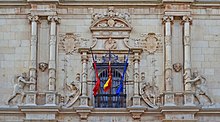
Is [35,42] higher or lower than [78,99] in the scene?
higher

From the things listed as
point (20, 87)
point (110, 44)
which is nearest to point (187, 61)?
point (110, 44)

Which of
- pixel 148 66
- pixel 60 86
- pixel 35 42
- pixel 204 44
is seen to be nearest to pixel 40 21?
pixel 35 42

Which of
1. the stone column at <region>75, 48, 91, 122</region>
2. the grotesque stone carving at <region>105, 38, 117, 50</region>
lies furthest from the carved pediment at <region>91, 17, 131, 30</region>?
the stone column at <region>75, 48, 91, 122</region>

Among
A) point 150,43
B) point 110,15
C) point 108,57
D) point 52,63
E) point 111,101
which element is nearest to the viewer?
point 52,63

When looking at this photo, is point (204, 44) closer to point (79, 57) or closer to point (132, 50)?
point (132, 50)

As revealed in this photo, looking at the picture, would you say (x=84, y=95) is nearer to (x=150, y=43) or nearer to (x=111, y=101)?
(x=111, y=101)

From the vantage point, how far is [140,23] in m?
21.6

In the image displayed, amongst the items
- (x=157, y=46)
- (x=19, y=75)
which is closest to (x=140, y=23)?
(x=157, y=46)

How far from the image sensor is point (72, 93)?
21.1 m

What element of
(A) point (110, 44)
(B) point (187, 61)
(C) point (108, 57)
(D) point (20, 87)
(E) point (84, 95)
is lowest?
(E) point (84, 95)

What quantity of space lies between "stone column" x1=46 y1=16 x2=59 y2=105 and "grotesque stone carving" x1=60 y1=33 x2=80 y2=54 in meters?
0.29

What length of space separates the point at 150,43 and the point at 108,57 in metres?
1.26

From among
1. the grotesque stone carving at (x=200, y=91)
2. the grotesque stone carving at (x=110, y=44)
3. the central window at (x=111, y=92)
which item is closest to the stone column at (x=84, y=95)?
the central window at (x=111, y=92)

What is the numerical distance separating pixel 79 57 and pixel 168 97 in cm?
276
